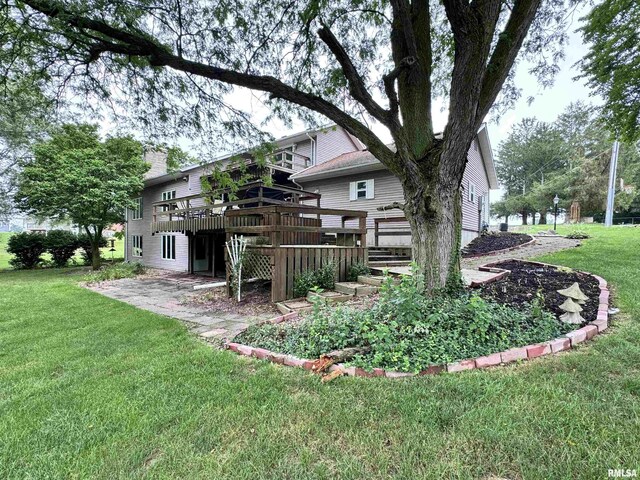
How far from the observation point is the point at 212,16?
190 inches

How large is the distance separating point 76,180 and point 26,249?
25.4ft

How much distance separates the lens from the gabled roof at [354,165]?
36.1 feet

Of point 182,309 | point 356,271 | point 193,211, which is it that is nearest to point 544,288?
point 356,271

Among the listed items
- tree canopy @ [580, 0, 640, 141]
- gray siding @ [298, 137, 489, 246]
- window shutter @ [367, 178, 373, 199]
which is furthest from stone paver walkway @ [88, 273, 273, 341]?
tree canopy @ [580, 0, 640, 141]

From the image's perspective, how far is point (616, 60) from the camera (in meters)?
7.16

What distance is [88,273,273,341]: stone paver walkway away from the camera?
437 centimetres

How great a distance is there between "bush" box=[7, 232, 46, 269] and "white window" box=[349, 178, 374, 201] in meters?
18.4

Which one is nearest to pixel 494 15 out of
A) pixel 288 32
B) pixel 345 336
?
pixel 288 32

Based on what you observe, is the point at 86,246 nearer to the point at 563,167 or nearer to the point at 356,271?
the point at 356,271

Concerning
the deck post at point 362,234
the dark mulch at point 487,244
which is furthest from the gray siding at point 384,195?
the deck post at point 362,234

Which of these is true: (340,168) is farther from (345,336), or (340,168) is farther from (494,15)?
(345,336)

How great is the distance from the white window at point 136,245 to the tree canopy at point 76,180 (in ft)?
9.97

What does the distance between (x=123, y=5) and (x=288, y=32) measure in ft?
8.22

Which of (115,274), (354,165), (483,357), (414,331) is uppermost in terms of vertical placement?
(354,165)
